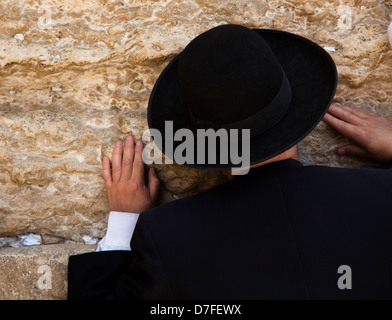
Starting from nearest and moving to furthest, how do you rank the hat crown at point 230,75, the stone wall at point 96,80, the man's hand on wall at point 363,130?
1. the hat crown at point 230,75
2. the man's hand on wall at point 363,130
3. the stone wall at point 96,80

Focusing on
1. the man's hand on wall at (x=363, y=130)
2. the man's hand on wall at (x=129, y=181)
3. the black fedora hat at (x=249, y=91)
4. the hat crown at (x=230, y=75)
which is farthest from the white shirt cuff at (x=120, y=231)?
the man's hand on wall at (x=363, y=130)

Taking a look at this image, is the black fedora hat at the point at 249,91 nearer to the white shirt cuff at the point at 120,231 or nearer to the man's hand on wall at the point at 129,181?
the man's hand on wall at the point at 129,181

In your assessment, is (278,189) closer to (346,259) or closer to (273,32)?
(346,259)

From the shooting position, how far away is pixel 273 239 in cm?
150

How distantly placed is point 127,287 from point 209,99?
76 cm

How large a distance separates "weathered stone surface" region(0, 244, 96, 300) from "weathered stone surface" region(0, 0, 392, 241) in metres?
0.18

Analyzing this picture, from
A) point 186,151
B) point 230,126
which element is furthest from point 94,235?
point 230,126

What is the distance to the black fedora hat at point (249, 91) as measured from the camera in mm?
1434

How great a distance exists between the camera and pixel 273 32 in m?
1.83

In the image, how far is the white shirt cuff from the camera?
1.89m

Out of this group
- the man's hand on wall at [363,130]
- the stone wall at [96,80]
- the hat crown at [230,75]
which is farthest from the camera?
the stone wall at [96,80]

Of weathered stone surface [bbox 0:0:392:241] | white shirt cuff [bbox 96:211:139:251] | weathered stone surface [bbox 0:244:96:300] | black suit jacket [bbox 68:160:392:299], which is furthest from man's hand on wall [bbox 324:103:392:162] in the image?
weathered stone surface [bbox 0:244:96:300]

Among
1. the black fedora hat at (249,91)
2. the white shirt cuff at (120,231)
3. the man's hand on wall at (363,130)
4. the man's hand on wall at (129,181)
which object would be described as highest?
the black fedora hat at (249,91)

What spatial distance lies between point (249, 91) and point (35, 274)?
1265mm
